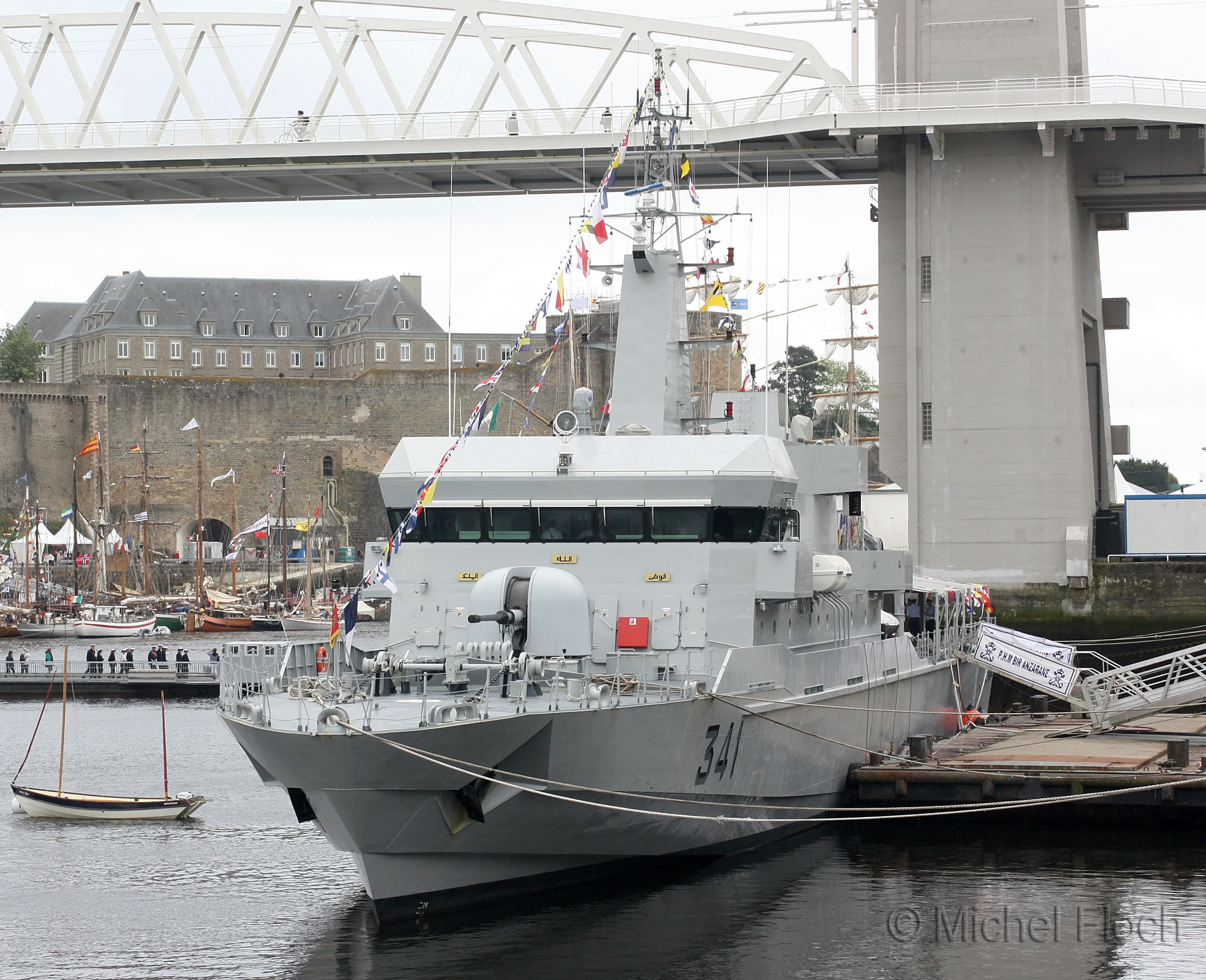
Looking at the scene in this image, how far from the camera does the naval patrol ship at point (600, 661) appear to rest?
50.1 feet

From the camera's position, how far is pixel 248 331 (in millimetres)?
107500

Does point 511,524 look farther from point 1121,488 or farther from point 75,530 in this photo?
point 75,530

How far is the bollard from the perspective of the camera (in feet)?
72.2

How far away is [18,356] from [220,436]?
805 inches

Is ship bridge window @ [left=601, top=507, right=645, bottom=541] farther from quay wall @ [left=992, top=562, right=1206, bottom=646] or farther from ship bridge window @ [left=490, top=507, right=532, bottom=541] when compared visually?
quay wall @ [left=992, top=562, right=1206, bottom=646]

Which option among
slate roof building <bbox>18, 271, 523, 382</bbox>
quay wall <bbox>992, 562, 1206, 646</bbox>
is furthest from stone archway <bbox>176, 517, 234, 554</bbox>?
quay wall <bbox>992, 562, 1206, 646</bbox>

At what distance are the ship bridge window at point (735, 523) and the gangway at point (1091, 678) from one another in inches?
301

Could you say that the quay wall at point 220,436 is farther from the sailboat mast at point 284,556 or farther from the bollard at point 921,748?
the bollard at point 921,748

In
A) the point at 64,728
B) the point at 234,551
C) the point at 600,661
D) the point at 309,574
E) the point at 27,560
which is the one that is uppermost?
the point at 234,551

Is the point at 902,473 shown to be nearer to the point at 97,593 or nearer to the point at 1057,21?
the point at 1057,21

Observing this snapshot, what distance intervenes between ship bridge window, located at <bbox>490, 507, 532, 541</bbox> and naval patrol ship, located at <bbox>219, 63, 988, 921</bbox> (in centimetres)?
2

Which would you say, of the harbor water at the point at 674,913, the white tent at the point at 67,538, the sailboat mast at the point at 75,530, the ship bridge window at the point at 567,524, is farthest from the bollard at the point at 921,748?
the white tent at the point at 67,538

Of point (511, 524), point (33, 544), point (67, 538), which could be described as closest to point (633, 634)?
point (511, 524)

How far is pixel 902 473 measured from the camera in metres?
39.9
